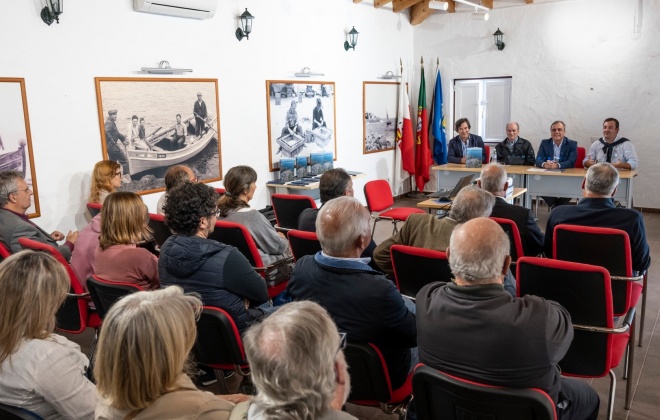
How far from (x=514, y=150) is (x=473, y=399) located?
679cm

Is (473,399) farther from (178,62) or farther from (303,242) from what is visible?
(178,62)

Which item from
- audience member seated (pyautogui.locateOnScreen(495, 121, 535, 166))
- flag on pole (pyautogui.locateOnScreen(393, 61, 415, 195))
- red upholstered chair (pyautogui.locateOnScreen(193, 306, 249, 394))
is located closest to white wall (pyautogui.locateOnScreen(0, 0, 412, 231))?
flag on pole (pyautogui.locateOnScreen(393, 61, 415, 195))

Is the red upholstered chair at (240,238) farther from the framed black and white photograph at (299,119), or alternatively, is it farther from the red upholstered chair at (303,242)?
the framed black and white photograph at (299,119)

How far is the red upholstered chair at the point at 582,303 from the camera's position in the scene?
2.41 meters

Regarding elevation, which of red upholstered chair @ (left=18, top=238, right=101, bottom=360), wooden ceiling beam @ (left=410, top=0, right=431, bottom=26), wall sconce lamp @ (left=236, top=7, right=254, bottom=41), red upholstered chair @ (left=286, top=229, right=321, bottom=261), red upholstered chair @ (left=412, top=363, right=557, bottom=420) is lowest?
red upholstered chair @ (left=18, top=238, right=101, bottom=360)

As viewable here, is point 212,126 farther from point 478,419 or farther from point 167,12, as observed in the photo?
point 478,419

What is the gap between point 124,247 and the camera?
2.98m

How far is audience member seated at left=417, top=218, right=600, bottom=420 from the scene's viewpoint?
5.68 feet

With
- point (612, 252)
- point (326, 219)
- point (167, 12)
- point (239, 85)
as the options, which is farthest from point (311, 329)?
point (239, 85)

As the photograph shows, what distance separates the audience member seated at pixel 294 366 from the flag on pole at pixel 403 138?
28.5 ft

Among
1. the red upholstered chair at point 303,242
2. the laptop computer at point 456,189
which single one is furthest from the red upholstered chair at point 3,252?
the laptop computer at point 456,189

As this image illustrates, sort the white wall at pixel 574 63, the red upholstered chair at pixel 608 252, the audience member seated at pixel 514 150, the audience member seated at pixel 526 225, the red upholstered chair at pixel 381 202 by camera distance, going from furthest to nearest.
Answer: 1. the white wall at pixel 574 63
2. the audience member seated at pixel 514 150
3. the red upholstered chair at pixel 381 202
4. the audience member seated at pixel 526 225
5. the red upholstered chair at pixel 608 252

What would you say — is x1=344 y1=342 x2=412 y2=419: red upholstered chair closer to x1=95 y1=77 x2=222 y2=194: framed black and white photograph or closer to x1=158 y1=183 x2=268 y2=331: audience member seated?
x1=158 y1=183 x2=268 y2=331: audience member seated

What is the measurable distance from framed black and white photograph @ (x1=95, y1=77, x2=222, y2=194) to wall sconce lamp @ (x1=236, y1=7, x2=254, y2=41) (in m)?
0.68
